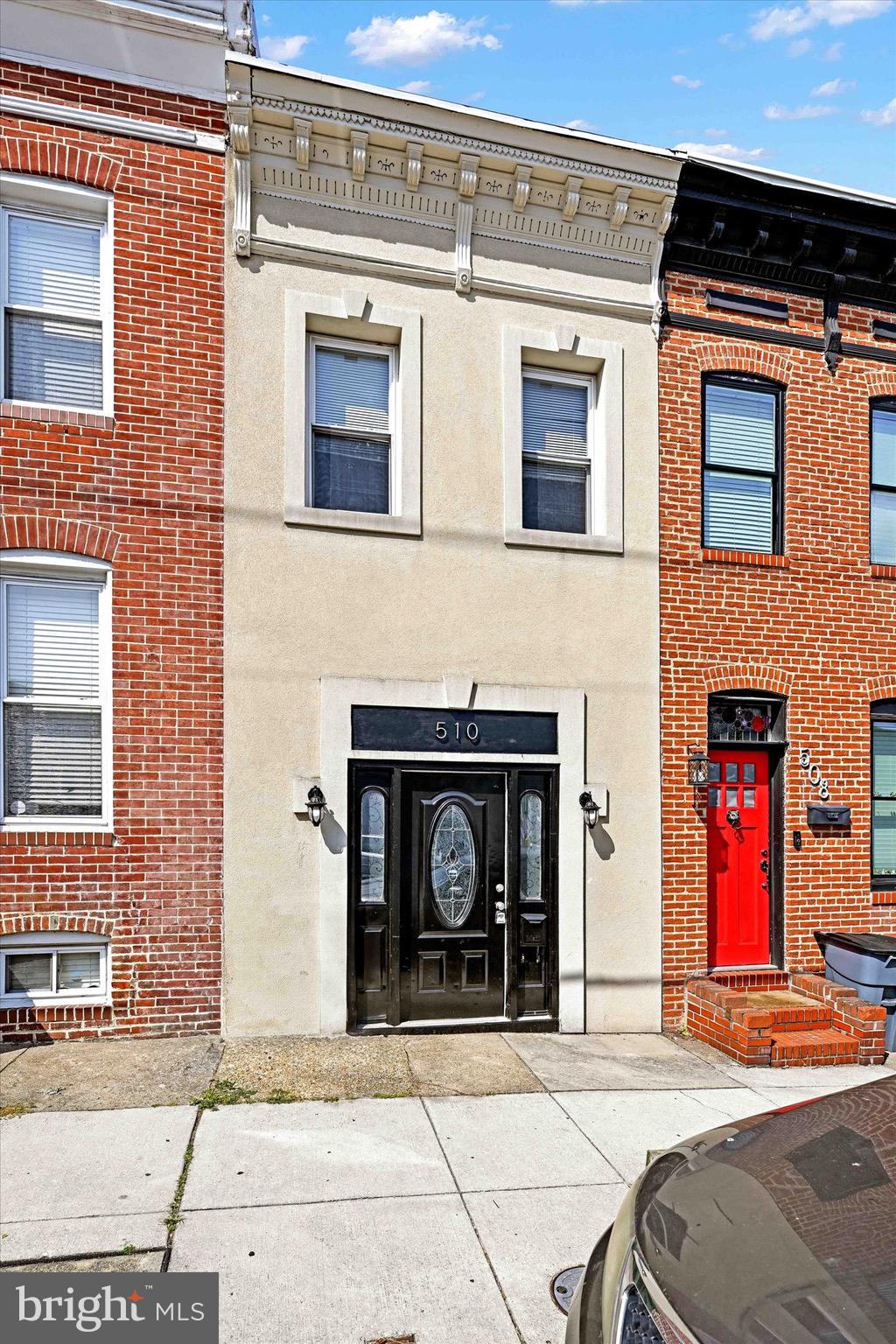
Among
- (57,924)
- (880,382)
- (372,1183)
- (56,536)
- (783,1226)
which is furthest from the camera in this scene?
(880,382)

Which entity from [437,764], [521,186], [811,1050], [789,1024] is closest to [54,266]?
[521,186]

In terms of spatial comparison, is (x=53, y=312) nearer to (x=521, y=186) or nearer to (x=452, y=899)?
(x=521, y=186)

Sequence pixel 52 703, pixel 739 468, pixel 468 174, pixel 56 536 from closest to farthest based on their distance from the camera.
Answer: pixel 56 536, pixel 52 703, pixel 468 174, pixel 739 468

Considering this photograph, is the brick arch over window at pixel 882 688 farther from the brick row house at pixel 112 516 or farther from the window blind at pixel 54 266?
the window blind at pixel 54 266

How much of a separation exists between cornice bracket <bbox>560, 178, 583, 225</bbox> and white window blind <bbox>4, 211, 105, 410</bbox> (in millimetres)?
3985

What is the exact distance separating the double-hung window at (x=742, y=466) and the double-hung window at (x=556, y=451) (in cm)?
123

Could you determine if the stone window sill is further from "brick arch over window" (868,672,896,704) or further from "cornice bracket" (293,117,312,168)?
"cornice bracket" (293,117,312,168)

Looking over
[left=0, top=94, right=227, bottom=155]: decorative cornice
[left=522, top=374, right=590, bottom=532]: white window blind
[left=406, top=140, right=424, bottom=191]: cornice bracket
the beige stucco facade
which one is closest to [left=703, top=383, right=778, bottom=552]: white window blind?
the beige stucco facade

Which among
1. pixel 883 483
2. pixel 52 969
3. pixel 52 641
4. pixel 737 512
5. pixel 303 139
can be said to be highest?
pixel 303 139

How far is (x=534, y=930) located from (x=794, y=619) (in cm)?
392

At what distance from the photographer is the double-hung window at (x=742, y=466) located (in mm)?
8859

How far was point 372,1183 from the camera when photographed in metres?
4.85

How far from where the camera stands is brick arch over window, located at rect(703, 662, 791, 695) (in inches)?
336

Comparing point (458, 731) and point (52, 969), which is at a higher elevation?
point (458, 731)
